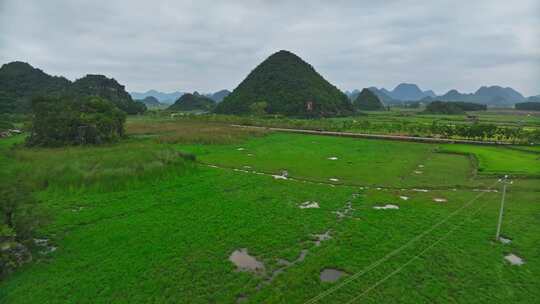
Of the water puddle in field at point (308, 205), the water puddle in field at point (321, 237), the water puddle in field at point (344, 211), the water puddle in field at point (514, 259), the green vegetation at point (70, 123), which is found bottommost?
the water puddle in field at point (514, 259)

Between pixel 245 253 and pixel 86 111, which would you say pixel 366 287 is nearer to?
pixel 245 253

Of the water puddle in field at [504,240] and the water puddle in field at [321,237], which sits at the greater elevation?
the water puddle in field at [504,240]

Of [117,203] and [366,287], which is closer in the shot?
[366,287]

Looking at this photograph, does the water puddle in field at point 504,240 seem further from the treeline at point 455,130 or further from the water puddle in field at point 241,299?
the treeline at point 455,130

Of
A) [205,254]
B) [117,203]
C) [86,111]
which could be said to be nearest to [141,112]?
[86,111]

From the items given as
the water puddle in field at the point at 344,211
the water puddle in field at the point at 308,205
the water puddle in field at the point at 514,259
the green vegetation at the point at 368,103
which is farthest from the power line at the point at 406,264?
the green vegetation at the point at 368,103

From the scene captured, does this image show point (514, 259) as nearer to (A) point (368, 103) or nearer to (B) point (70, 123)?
(B) point (70, 123)
